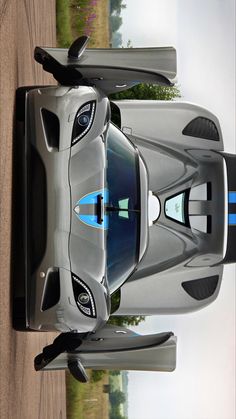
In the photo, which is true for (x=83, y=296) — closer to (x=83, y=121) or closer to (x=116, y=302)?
(x=83, y=121)

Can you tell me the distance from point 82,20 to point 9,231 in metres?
9.18

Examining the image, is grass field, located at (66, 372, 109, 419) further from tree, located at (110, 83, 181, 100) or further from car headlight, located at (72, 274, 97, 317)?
car headlight, located at (72, 274, 97, 317)

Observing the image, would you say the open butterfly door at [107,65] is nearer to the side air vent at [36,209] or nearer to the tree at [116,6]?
the side air vent at [36,209]

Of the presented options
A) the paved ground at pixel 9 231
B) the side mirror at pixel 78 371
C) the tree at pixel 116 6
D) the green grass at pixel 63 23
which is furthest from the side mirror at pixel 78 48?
the tree at pixel 116 6

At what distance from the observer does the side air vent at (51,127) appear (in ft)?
16.5

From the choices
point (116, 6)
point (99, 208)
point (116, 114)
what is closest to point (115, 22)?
point (116, 6)

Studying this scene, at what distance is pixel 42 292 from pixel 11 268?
39 cm

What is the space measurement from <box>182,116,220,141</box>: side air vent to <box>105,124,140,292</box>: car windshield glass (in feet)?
5.34

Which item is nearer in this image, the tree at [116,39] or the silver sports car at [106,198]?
the silver sports car at [106,198]

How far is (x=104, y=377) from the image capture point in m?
15.0

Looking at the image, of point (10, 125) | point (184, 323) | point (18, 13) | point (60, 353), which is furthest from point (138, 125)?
point (184, 323)

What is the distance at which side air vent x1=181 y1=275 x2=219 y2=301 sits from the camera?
7348 mm

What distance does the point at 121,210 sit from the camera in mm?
5488

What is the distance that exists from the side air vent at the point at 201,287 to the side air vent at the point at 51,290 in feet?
8.39
